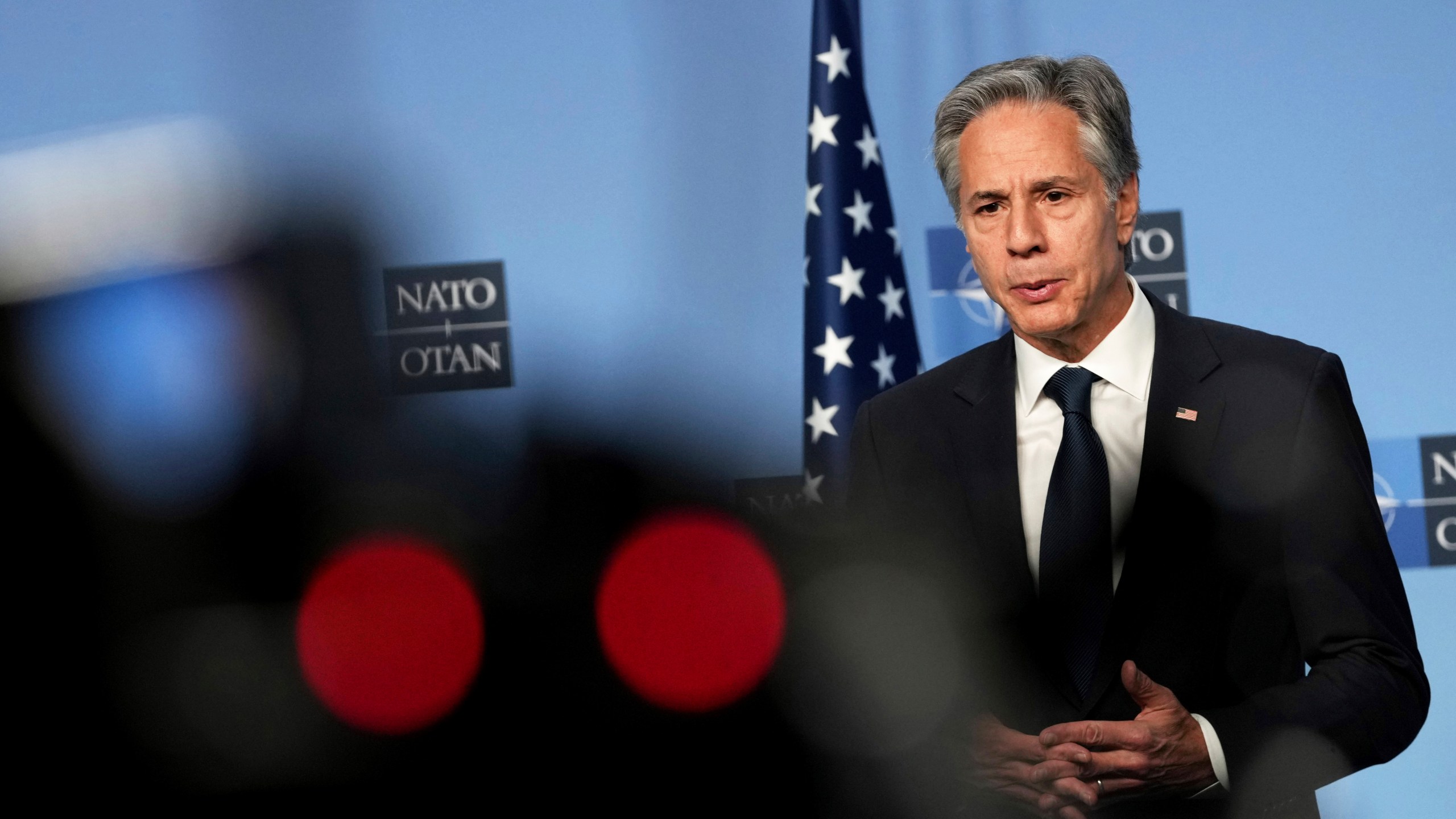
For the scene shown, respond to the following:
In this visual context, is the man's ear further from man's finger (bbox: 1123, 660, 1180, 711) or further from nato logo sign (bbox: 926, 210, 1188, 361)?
nato logo sign (bbox: 926, 210, 1188, 361)

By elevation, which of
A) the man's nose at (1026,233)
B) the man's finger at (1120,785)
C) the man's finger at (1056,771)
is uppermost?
the man's nose at (1026,233)

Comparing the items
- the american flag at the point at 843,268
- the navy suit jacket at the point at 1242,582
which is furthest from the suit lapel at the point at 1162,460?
the american flag at the point at 843,268

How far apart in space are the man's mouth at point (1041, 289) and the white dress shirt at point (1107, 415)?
0.30 ft

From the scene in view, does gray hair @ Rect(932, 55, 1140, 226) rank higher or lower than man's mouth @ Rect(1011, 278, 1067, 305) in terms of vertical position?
higher

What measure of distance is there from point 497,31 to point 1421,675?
3125 mm

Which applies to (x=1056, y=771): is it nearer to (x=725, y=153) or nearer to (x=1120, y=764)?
(x=1120, y=764)

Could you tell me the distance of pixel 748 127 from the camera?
344cm

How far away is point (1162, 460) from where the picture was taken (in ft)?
4.12

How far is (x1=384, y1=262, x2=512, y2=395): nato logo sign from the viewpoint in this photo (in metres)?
3.41

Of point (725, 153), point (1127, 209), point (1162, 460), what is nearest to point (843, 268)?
point (725, 153)

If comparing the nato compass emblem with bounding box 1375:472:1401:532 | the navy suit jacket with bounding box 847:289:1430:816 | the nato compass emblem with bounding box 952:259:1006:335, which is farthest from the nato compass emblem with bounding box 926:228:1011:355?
the navy suit jacket with bounding box 847:289:1430:816

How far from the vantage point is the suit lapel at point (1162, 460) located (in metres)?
1.22

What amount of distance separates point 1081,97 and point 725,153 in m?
2.23

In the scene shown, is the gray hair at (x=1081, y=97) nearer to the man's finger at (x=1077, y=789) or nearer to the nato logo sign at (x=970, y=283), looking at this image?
the man's finger at (x=1077, y=789)
